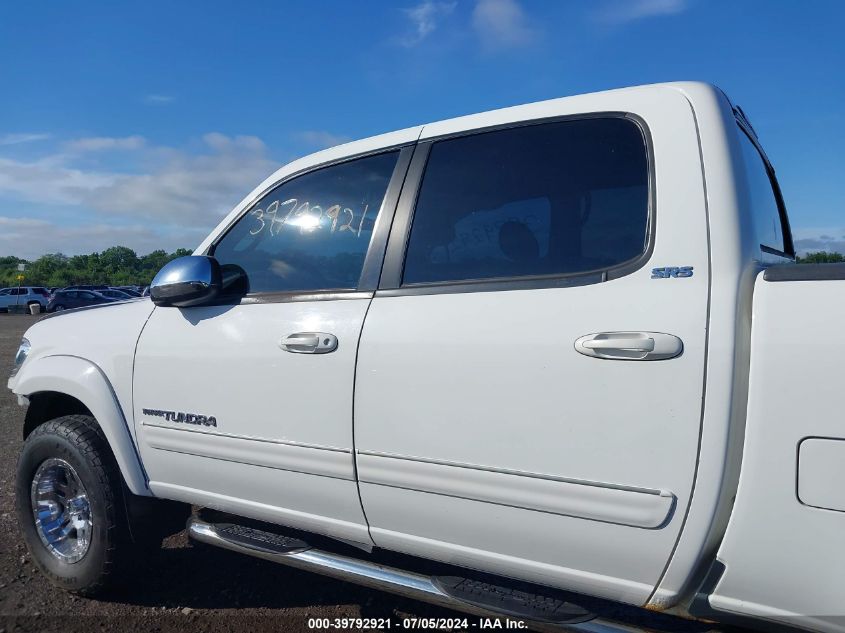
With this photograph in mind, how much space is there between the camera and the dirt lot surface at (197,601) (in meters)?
3.08

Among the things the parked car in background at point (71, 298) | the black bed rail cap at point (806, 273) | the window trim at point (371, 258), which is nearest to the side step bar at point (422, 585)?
the window trim at point (371, 258)

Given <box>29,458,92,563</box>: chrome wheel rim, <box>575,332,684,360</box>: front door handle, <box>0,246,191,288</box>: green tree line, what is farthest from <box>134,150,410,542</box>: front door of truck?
<box>0,246,191,288</box>: green tree line

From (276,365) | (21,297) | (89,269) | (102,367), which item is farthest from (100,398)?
(89,269)

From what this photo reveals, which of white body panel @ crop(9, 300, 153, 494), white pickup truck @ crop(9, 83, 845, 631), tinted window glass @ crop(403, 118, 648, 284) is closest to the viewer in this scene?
white pickup truck @ crop(9, 83, 845, 631)

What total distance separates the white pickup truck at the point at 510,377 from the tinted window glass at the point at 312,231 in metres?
0.01

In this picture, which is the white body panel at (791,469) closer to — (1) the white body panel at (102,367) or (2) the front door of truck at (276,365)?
(2) the front door of truck at (276,365)

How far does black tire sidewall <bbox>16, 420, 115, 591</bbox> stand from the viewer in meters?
3.09

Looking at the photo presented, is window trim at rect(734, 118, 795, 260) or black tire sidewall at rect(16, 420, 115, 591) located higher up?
window trim at rect(734, 118, 795, 260)

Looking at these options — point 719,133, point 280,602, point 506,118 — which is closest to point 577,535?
point 719,133

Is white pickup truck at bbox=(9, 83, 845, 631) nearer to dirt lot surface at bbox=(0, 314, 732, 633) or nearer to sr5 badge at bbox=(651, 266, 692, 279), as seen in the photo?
sr5 badge at bbox=(651, 266, 692, 279)

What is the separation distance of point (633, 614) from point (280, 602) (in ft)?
5.44

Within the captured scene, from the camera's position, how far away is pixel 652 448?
5.96 ft

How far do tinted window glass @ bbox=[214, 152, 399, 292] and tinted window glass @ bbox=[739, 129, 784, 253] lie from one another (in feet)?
4.23

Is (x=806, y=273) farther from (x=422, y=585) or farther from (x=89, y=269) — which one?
(x=89, y=269)
